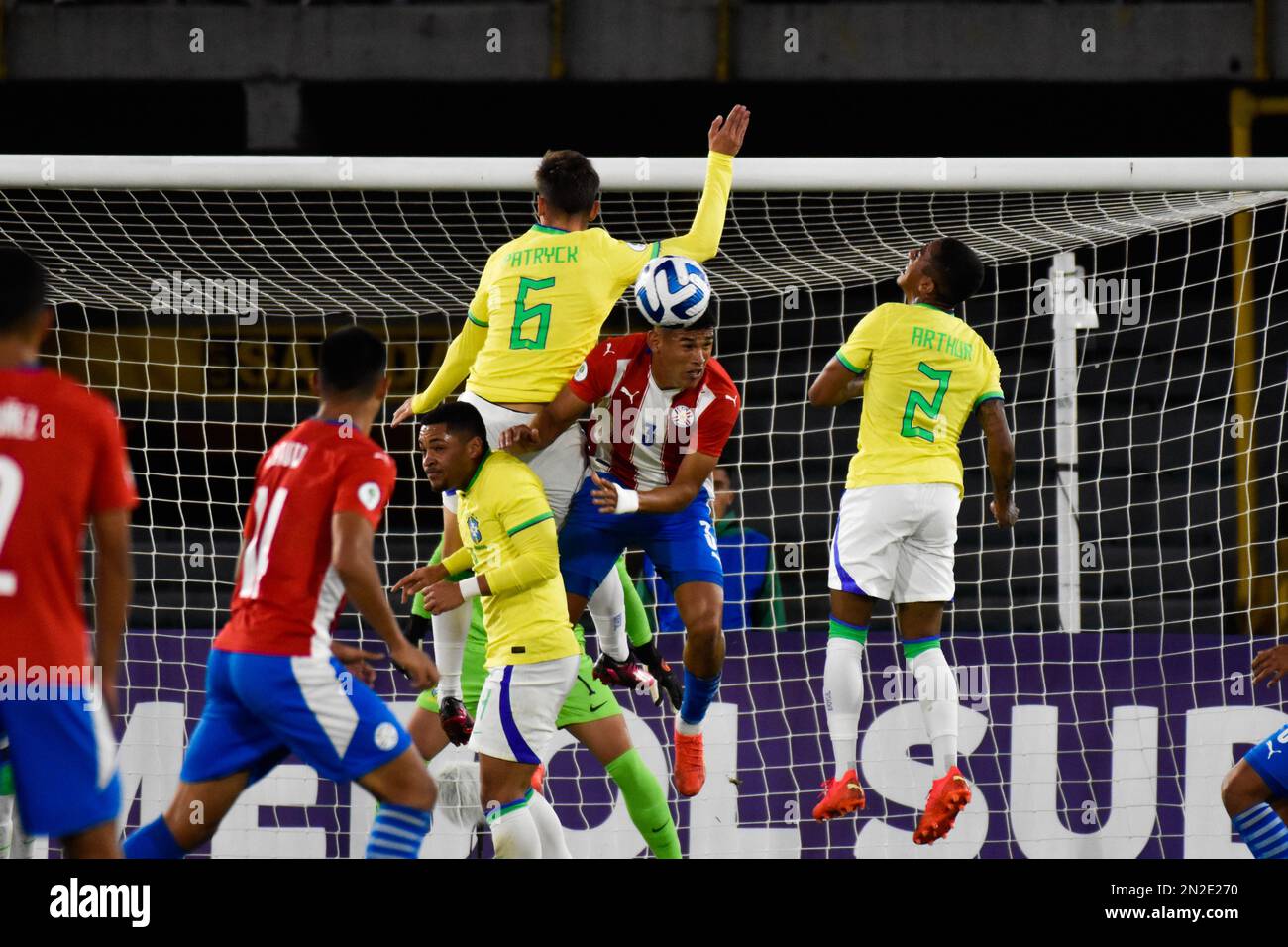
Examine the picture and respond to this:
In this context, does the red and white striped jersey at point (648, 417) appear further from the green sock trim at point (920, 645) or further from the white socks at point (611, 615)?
the green sock trim at point (920, 645)

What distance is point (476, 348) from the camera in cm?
632

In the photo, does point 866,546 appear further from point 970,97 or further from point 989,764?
point 970,97

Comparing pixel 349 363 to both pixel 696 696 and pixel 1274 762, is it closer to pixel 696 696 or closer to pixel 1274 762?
pixel 696 696

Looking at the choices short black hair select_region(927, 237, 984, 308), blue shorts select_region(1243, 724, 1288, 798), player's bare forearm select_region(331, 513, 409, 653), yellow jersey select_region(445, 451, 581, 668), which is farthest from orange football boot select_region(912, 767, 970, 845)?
player's bare forearm select_region(331, 513, 409, 653)

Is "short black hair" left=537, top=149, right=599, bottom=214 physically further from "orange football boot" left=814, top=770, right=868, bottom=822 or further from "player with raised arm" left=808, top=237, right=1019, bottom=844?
"orange football boot" left=814, top=770, right=868, bottom=822

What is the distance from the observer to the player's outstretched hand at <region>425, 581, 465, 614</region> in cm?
542

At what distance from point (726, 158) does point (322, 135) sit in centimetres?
555

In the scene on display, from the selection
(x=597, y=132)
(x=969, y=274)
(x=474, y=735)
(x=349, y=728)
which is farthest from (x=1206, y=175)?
(x=597, y=132)

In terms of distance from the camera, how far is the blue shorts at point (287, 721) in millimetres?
4488

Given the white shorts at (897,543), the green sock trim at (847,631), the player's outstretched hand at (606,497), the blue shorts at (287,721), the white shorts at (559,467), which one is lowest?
the blue shorts at (287,721)

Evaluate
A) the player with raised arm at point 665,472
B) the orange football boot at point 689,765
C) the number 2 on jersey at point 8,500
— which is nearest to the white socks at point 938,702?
the player with raised arm at point 665,472

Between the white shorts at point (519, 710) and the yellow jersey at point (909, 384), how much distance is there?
1679 millimetres

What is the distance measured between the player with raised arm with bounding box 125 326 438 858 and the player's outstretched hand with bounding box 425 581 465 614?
762mm

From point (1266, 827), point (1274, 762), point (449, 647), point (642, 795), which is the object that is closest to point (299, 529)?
point (449, 647)
